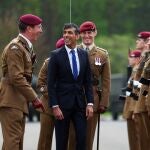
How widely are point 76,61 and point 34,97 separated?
3.01ft

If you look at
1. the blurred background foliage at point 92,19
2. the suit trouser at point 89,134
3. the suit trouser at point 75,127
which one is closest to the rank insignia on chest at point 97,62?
the suit trouser at point 89,134

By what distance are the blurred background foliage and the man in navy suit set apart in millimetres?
7726

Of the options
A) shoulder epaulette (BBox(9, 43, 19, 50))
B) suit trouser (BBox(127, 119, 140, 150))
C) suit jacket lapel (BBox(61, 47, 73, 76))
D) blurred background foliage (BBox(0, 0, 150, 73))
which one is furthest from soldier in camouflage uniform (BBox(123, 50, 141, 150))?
blurred background foliage (BBox(0, 0, 150, 73))

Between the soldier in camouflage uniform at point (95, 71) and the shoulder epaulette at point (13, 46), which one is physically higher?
the shoulder epaulette at point (13, 46)

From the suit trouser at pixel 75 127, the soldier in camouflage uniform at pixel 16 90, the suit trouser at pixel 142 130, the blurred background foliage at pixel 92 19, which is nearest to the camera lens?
the soldier in camouflage uniform at pixel 16 90

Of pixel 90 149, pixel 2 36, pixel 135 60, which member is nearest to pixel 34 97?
pixel 90 149

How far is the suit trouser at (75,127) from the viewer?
13.9 meters

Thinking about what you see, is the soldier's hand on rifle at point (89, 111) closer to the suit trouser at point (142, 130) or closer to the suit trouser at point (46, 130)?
the suit trouser at point (46, 130)

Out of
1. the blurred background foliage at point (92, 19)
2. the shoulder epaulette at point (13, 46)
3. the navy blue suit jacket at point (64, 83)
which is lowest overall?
the blurred background foliage at point (92, 19)

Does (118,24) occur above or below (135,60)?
below

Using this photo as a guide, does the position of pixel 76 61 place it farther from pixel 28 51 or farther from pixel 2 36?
pixel 2 36

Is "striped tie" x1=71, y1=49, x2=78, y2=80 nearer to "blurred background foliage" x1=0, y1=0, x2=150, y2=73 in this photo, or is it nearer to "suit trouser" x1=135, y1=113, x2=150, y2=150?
"suit trouser" x1=135, y1=113, x2=150, y2=150

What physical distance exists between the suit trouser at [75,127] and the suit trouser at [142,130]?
169cm

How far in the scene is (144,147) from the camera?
1564 cm
